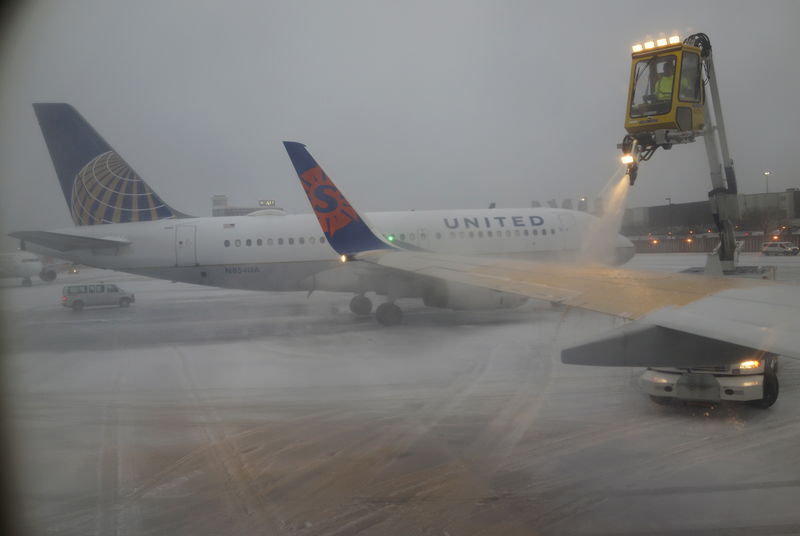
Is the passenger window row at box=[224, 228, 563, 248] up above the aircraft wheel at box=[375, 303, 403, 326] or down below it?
above

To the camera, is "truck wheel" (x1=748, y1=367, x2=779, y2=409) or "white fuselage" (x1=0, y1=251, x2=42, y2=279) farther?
"white fuselage" (x1=0, y1=251, x2=42, y2=279)

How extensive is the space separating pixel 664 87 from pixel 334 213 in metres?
7.04

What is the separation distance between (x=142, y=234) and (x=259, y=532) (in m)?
15.0

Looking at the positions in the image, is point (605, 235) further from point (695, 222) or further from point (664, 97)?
point (664, 97)

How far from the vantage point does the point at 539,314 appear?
1670 centimetres

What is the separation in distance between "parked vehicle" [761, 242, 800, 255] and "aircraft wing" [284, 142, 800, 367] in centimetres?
3170

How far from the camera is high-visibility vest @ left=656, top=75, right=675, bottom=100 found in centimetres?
854

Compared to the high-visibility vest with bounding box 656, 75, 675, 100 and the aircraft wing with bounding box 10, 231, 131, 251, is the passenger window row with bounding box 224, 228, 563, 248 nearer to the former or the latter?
the aircraft wing with bounding box 10, 231, 131, 251

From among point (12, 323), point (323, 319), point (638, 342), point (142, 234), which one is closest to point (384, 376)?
point (638, 342)

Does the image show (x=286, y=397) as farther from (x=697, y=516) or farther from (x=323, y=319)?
(x=323, y=319)

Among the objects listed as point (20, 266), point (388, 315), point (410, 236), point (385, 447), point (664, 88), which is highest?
point (664, 88)

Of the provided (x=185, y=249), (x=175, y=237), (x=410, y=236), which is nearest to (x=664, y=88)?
(x=410, y=236)

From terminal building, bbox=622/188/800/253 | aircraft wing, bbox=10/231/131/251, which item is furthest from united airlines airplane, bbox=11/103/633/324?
terminal building, bbox=622/188/800/253

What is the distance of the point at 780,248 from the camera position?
1308 inches
